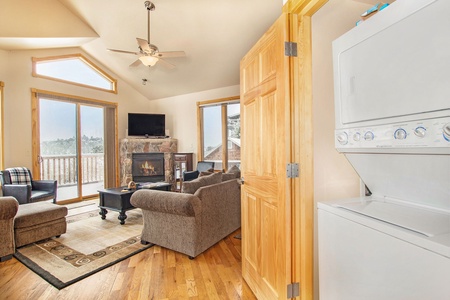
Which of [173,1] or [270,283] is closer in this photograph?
[270,283]

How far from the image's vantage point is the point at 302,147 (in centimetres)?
140

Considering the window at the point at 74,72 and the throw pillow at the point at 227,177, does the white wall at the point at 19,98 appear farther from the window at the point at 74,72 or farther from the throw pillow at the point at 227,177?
the throw pillow at the point at 227,177

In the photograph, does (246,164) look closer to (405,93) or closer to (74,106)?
(405,93)

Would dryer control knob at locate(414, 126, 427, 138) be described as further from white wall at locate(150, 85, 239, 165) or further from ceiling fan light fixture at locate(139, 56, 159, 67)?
white wall at locate(150, 85, 239, 165)

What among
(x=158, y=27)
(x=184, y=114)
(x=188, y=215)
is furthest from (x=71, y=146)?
(x=188, y=215)

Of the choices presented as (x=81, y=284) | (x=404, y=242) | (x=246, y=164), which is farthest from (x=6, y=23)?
(x=404, y=242)

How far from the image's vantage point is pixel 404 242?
0.79 m

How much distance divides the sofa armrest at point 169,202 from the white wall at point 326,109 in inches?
47.1

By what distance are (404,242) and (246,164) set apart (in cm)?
126

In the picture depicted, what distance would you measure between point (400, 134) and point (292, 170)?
0.62 meters

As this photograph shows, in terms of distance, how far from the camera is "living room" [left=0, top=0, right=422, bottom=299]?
147 centimetres

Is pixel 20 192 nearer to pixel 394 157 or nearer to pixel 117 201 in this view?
pixel 117 201

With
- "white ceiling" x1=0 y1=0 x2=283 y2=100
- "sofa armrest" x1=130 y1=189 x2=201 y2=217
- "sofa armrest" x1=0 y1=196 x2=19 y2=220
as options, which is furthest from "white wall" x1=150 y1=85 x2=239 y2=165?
"sofa armrest" x1=0 y1=196 x2=19 y2=220

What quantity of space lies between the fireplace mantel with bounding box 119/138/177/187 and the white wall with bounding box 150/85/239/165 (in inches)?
12.2
